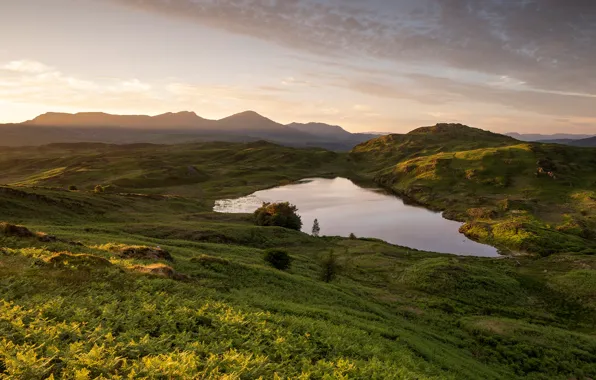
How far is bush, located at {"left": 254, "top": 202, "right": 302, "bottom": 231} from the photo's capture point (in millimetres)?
87875

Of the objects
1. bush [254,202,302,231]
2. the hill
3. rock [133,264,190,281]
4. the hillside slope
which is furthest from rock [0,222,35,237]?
the hill

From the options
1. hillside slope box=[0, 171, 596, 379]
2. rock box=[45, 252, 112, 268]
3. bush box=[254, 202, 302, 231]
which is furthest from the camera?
bush box=[254, 202, 302, 231]

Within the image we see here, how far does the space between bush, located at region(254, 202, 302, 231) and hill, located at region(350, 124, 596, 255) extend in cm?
5455

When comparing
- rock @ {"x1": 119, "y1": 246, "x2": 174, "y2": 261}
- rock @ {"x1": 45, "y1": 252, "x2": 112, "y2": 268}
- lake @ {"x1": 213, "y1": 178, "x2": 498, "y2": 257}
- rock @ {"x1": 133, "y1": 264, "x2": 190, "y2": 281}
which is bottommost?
lake @ {"x1": 213, "y1": 178, "x2": 498, "y2": 257}

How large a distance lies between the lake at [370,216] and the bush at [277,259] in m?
55.6

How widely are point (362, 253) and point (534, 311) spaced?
3159cm

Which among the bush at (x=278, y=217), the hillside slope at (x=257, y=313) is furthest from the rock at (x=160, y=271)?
the bush at (x=278, y=217)

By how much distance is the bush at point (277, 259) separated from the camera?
44.6 meters

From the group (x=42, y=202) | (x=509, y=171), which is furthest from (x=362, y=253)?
(x=509, y=171)

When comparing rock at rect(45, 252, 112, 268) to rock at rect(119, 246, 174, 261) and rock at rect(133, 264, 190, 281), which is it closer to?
rock at rect(133, 264, 190, 281)

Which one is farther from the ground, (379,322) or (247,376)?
(247,376)

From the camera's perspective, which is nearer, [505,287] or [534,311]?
[534,311]

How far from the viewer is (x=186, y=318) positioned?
17.2m

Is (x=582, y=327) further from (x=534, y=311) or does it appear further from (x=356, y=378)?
(x=356, y=378)
